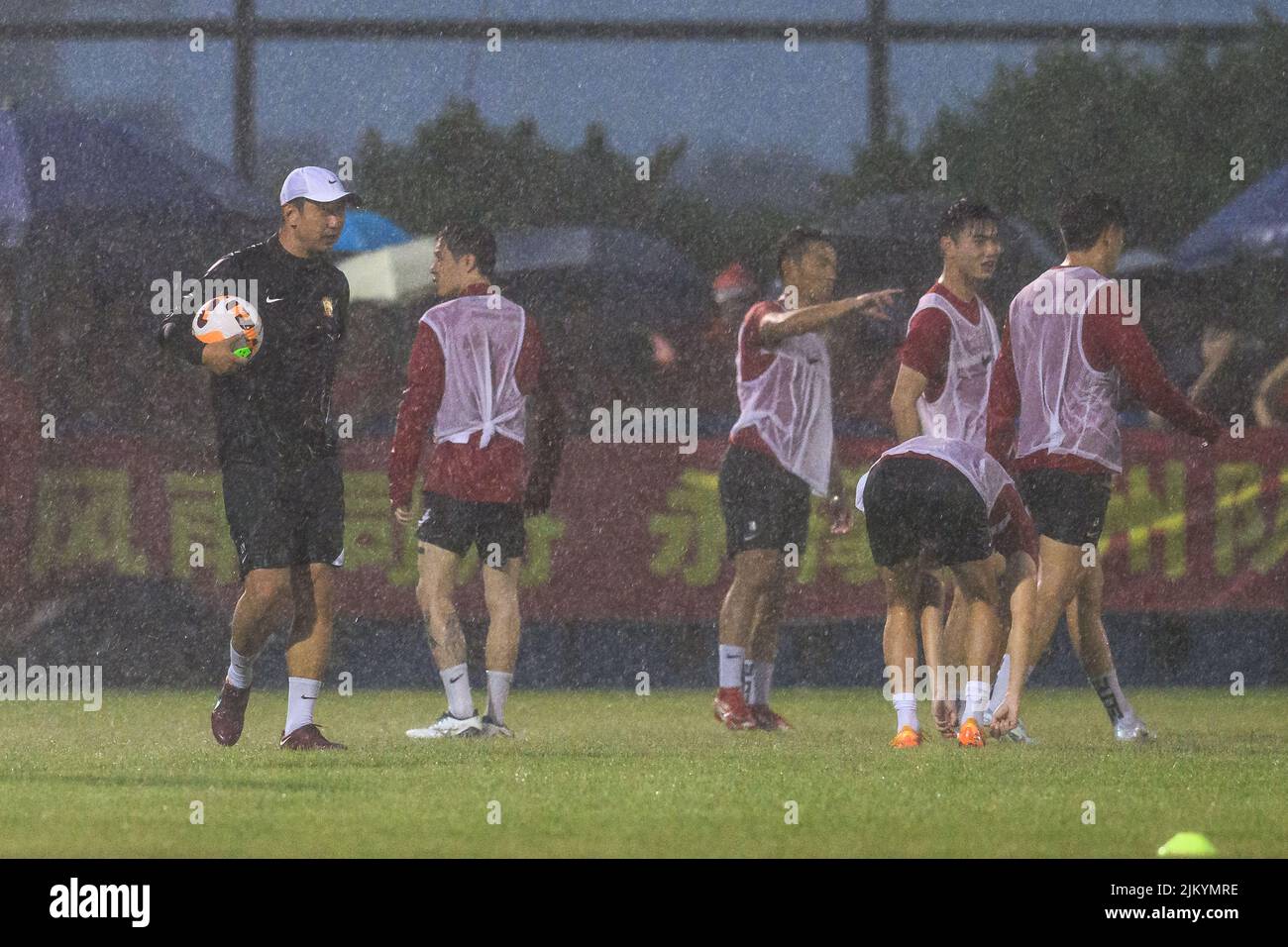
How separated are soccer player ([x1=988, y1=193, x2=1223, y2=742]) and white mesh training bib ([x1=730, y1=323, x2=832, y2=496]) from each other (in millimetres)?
847

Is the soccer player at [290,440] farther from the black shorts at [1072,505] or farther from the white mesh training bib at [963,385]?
the black shorts at [1072,505]

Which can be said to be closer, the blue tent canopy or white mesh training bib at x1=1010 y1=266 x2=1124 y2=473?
white mesh training bib at x1=1010 y1=266 x2=1124 y2=473

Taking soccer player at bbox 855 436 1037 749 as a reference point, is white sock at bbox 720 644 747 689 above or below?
below

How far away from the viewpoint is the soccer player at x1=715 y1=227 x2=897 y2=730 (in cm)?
1008

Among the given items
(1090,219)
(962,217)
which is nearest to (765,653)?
(962,217)

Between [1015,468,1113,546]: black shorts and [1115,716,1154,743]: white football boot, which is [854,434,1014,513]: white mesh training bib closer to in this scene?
[1015,468,1113,546]: black shorts

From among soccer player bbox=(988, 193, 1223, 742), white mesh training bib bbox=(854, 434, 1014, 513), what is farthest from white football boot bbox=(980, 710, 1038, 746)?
white mesh training bib bbox=(854, 434, 1014, 513)

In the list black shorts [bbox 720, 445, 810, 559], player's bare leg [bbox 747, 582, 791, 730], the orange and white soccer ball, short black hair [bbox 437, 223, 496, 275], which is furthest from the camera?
player's bare leg [bbox 747, 582, 791, 730]

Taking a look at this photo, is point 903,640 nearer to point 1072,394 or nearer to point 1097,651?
point 1097,651

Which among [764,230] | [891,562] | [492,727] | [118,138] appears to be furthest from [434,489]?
[764,230]

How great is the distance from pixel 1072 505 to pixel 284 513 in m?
2.81

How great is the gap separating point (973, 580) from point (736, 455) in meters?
1.39

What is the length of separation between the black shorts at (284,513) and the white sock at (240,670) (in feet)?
1.04

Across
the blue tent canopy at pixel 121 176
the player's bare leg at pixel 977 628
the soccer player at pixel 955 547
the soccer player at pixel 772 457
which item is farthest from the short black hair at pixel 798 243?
the blue tent canopy at pixel 121 176
